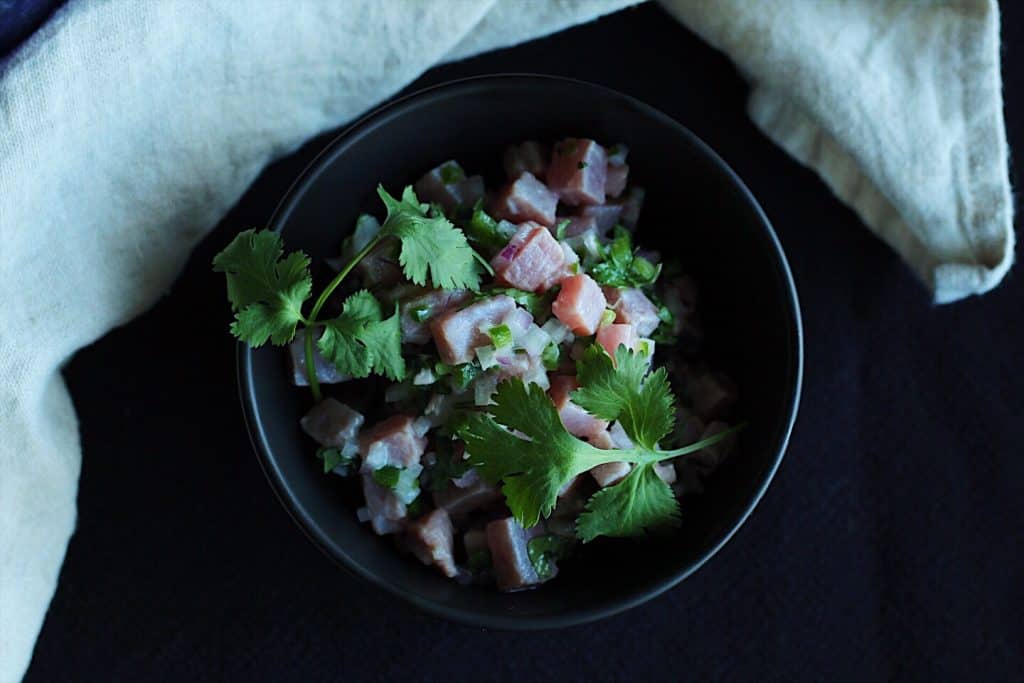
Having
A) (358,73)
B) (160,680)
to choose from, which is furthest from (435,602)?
(358,73)

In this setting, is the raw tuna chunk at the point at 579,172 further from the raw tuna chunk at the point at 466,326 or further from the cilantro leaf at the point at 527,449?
the cilantro leaf at the point at 527,449

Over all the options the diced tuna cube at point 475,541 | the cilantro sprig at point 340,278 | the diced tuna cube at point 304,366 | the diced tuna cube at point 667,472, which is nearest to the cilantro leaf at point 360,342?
the cilantro sprig at point 340,278

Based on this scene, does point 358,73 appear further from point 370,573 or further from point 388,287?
point 370,573

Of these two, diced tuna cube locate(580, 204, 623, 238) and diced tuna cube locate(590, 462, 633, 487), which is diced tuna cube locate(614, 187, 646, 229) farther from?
diced tuna cube locate(590, 462, 633, 487)

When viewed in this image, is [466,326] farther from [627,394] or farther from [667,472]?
[667,472]

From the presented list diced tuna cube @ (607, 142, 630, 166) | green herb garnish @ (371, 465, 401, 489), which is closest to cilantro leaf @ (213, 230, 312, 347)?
green herb garnish @ (371, 465, 401, 489)

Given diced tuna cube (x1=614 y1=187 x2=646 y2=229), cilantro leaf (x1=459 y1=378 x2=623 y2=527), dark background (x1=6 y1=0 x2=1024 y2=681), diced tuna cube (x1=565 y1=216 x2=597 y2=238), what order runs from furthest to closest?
dark background (x1=6 y1=0 x2=1024 y2=681), diced tuna cube (x1=614 y1=187 x2=646 y2=229), diced tuna cube (x1=565 y1=216 x2=597 y2=238), cilantro leaf (x1=459 y1=378 x2=623 y2=527)
